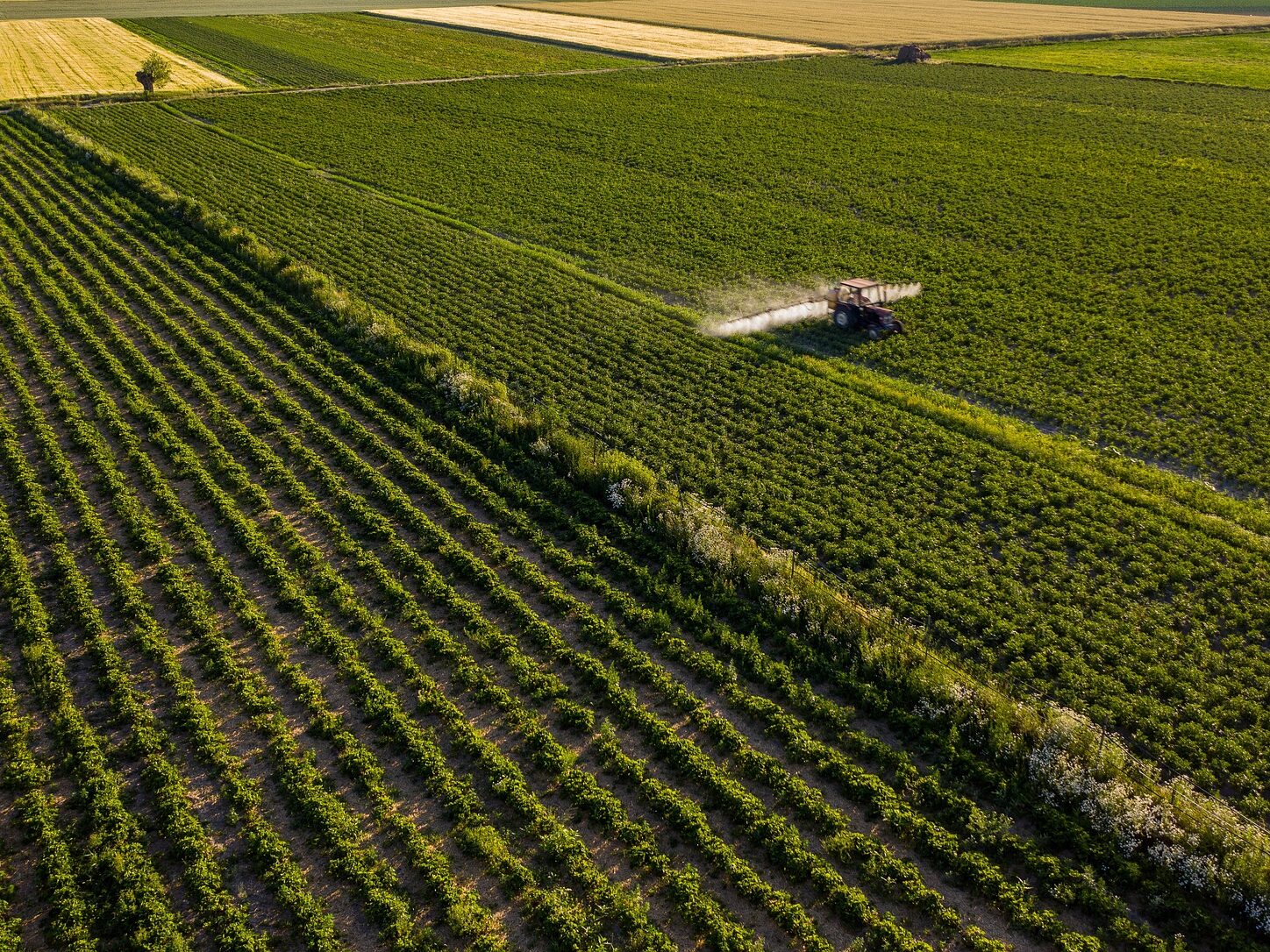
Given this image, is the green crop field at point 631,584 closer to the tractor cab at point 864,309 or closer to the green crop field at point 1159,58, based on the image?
the tractor cab at point 864,309

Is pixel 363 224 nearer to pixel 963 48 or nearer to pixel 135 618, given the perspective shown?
pixel 135 618

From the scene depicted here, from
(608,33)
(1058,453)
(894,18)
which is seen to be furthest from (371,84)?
(894,18)

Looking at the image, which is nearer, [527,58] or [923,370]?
[923,370]

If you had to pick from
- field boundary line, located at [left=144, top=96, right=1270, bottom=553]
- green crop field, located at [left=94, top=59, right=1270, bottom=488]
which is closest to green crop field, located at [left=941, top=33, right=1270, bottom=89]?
green crop field, located at [left=94, top=59, right=1270, bottom=488]

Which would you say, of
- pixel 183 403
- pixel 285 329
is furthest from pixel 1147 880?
pixel 285 329

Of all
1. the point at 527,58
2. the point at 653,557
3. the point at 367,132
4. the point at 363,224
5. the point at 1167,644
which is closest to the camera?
the point at 1167,644

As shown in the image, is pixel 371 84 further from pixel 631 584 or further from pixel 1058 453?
pixel 1058 453
